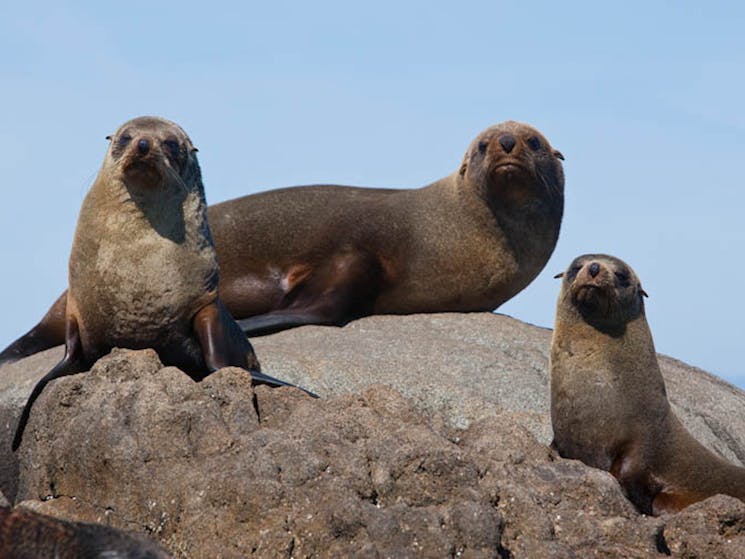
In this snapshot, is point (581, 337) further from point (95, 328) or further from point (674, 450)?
point (95, 328)

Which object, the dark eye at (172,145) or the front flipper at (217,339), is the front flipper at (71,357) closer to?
the front flipper at (217,339)

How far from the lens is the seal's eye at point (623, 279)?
10.0m

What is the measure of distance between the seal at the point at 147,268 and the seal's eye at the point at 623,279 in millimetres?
2472

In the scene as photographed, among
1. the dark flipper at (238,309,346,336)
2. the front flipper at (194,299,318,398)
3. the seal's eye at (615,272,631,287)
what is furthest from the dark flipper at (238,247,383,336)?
the seal's eye at (615,272,631,287)

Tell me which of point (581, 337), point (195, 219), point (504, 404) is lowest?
point (504, 404)

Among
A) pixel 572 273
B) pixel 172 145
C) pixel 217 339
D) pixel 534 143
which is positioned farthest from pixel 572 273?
pixel 534 143

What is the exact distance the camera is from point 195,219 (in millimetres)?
9539

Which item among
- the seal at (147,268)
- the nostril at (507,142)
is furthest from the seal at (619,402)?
the nostril at (507,142)

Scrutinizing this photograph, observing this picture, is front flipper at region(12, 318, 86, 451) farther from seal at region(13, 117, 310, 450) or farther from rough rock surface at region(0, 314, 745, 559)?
rough rock surface at region(0, 314, 745, 559)

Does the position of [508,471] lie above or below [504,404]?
above

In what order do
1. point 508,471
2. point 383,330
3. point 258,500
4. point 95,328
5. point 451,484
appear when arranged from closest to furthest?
1. point 258,500
2. point 451,484
3. point 508,471
4. point 95,328
5. point 383,330

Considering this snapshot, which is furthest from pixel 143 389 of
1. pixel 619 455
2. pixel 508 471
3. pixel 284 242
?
pixel 284 242

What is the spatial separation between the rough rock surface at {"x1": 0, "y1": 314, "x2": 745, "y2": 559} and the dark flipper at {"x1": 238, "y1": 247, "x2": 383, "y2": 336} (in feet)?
13.1

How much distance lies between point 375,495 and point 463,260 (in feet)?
22.3
